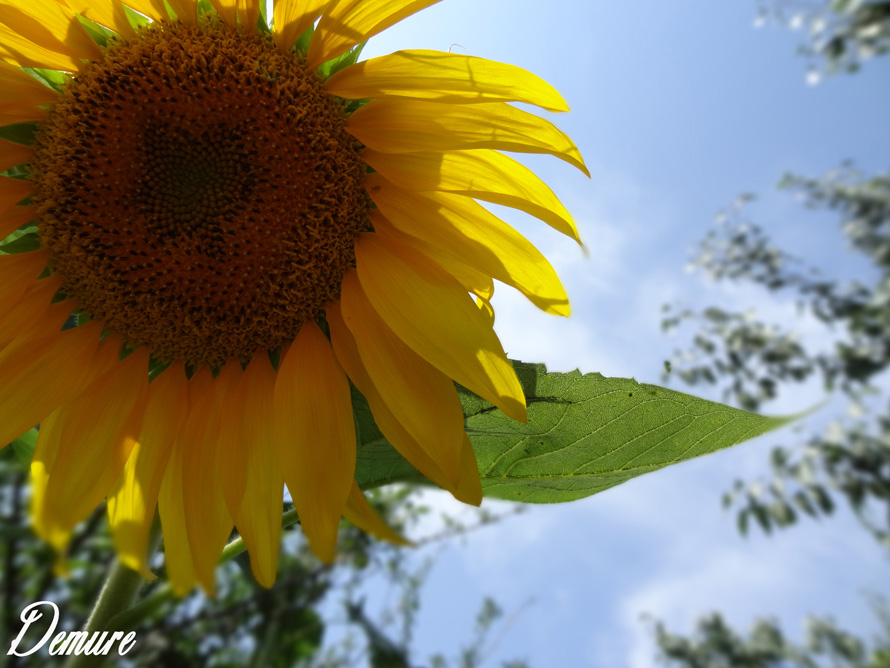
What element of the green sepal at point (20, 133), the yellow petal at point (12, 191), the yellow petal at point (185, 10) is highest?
the yellow petal at point (185, 10)

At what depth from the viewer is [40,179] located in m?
0.86

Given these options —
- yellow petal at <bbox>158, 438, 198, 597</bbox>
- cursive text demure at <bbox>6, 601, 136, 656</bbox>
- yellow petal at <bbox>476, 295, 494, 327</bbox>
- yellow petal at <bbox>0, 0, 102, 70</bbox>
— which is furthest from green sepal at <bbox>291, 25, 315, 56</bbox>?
cursive text demure at <bbox>6, 601, 136, 656</bbox>

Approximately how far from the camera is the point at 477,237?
71cm

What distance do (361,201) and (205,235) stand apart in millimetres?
178

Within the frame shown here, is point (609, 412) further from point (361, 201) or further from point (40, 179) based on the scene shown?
point (40, 179)

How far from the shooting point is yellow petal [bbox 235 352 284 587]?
27.5 inches

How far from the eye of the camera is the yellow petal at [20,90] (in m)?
0.80

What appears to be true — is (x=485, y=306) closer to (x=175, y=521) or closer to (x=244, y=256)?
(x=244, y=256)

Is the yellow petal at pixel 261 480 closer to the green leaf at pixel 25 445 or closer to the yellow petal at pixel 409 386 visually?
the yellow petal at pixel 409 386

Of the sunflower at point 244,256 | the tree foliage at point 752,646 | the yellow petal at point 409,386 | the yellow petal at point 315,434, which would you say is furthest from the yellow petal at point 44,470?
the tree foliage at point 752,646

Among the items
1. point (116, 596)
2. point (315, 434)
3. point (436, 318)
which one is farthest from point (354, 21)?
point (116, 596)

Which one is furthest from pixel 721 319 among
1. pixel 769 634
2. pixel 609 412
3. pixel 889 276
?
pixel 609 412

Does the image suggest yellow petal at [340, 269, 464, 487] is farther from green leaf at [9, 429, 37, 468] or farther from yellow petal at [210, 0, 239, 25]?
green leaf at [9, 429, 37, 468]

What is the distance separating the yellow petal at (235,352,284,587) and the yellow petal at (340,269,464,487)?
128 mm
